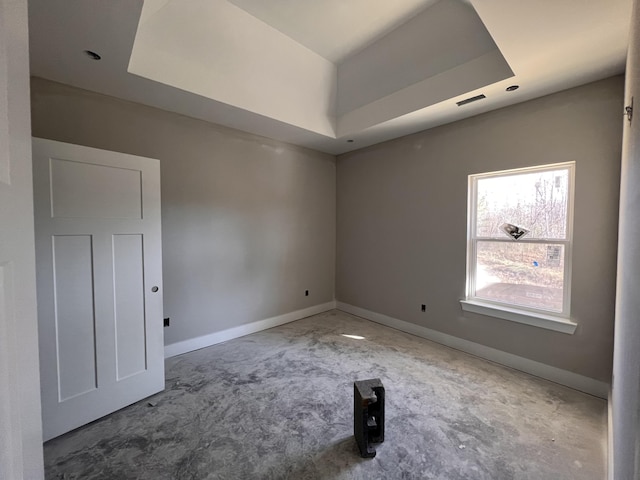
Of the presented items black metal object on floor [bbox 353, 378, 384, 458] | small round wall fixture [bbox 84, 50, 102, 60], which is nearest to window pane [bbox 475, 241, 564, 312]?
black metal object on floor [bbox 353, 378, 384, 458]

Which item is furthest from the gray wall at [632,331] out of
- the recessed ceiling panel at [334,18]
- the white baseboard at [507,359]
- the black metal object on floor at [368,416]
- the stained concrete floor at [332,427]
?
the recessed ceiling panel at [334,18]

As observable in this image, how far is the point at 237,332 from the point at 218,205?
66.5 inches

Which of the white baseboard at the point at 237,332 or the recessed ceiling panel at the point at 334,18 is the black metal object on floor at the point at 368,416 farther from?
the recessed ceiling panel at the point at 334,18

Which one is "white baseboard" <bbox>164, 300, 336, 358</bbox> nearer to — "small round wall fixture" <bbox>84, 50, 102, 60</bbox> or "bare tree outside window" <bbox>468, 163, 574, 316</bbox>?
"bare tree outside window" <bbox>468, 163, 574, 316</bbox>

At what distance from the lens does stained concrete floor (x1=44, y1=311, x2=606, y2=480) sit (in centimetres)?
164

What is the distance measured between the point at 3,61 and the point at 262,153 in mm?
3219

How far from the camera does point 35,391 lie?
695 mm

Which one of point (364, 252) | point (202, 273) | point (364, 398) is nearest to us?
point (364, 398)

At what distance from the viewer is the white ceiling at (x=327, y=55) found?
1.69 metres

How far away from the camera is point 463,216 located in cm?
312

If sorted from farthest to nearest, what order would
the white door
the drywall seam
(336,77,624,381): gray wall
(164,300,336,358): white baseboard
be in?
(164,300,336,358): white baseboard → (336,77,624,381): gray wall → the white door → the drywall seam

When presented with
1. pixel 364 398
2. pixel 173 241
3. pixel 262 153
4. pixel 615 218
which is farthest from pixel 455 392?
pixel 262 153

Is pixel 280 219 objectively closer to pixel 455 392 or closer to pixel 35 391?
pixel 455 392

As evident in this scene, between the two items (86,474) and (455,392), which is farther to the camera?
(455,392)
